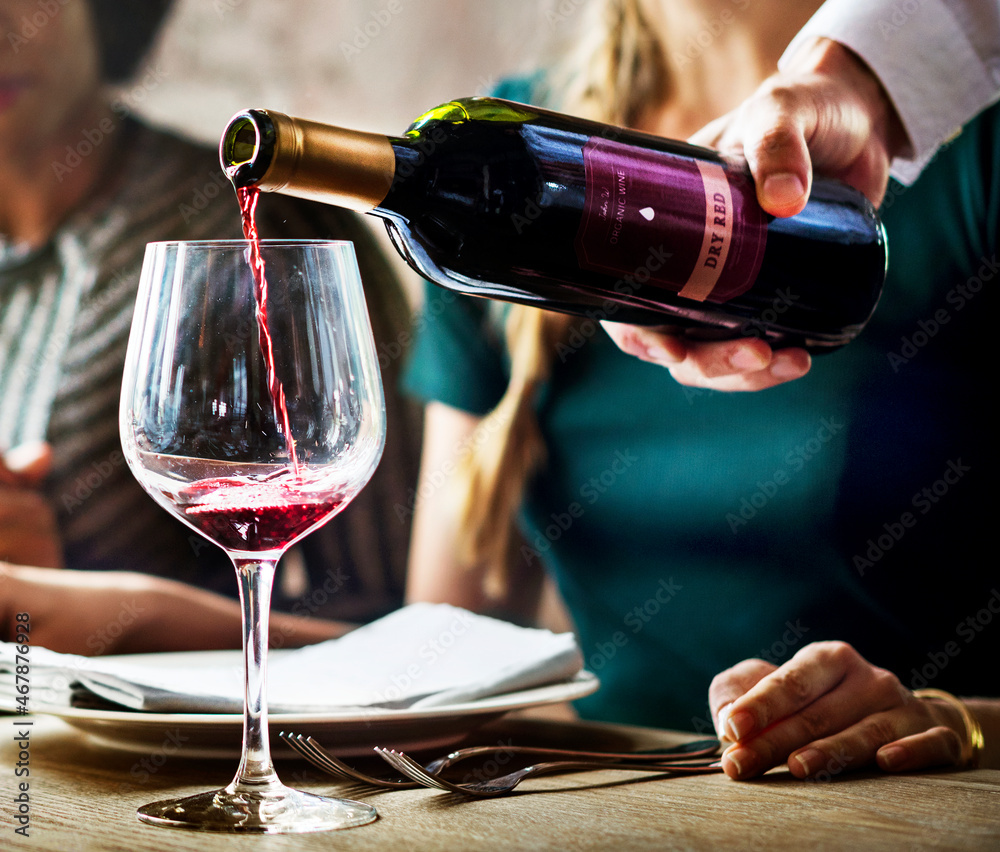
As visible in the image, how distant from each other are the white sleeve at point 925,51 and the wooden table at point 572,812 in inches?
22.2

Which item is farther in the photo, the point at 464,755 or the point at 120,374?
the point at 120,374

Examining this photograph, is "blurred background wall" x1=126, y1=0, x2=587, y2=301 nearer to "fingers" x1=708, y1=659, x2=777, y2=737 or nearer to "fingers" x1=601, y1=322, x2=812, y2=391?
"fingers" x1=601, y1=322, x2=812, y2=391

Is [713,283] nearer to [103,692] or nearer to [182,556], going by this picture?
[103,692]

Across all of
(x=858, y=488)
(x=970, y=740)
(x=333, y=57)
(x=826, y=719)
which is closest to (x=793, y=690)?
(x=826, y=719)

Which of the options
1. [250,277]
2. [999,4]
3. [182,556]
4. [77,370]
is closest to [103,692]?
[250,277]

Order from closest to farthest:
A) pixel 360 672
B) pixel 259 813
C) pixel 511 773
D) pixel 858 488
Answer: pixel 259 813, pixel 511 773, pixel 360 672, pixel 858 488

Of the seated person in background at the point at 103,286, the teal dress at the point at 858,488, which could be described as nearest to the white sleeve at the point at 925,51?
the teal dress at the point at 858,488

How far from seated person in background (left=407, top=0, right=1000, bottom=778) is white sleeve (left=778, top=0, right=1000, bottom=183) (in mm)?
212

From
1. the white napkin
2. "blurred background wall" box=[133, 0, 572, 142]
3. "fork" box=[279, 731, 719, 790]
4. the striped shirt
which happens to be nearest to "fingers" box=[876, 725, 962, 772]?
"fork" box=[279, 731, 719, 790]

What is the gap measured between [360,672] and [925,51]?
699 mm

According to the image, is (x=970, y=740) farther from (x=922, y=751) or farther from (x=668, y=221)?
(x=668, y=221)

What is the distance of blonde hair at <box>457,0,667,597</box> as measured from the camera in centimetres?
124

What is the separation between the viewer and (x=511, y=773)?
57 cm

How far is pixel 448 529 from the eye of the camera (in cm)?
135
